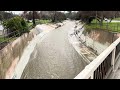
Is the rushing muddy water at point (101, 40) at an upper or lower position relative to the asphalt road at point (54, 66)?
upper

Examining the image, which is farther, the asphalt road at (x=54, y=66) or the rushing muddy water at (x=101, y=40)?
the rushing muddy water at (x=101, y=40)

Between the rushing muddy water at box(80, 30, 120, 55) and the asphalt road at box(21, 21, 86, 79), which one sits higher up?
the rushing muddy water at box(80, 30, 120, 55)

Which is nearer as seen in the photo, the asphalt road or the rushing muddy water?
the asphalt road

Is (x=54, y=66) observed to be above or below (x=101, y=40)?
below

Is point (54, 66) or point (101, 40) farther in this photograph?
point (101, 40)
